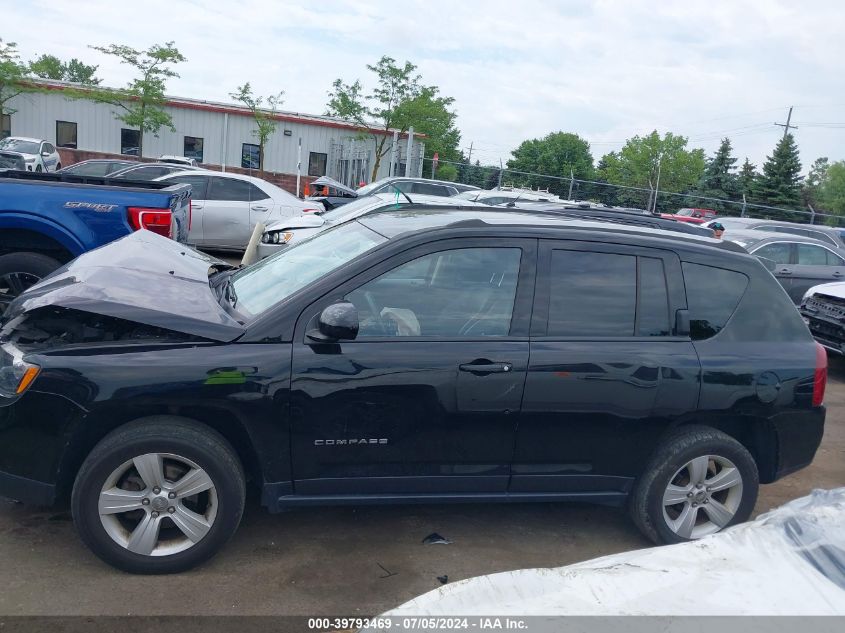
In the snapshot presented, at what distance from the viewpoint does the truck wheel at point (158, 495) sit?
3551 millimetres

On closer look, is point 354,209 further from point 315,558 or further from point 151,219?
point 315,558

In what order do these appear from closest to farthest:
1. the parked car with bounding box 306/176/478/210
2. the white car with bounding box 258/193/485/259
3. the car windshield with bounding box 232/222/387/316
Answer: the car windshield with bounding box 232/222/387/316 < the white car with bounding box 258/193/485/259 < the parked car with bounding box 306/176/478/210

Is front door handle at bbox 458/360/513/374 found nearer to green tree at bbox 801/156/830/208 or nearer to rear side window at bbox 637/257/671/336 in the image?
rear side window at bbox 637/257/671/336

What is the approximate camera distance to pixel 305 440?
3.79 meters

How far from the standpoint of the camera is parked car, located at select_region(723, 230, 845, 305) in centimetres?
1253

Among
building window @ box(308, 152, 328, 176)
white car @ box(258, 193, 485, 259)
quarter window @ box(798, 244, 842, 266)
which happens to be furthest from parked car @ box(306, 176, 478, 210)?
building window @ box(308, 152, 328, 176)

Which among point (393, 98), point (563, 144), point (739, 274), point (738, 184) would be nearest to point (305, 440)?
point (739, 274)

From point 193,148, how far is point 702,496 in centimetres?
3529

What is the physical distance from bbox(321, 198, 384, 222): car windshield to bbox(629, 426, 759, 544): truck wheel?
7.08 m

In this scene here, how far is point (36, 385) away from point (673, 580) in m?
2.85

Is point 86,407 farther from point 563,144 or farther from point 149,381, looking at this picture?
point 563,144

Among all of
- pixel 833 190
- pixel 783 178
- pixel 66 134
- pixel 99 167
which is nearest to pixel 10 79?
pixel 66 134

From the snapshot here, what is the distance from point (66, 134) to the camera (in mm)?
35250

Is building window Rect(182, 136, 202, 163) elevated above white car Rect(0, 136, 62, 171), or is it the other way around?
building window Rect(182, 136, 202, 163)
